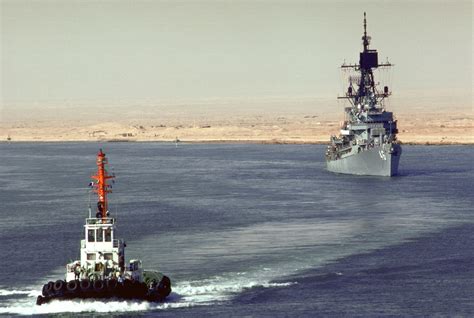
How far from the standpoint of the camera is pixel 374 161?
151500mm

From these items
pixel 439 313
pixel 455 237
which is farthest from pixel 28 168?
pixel 439 313

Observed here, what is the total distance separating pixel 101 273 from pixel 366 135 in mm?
94763

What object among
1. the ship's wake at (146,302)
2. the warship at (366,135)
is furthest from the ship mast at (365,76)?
the ship's wake at (146,302)

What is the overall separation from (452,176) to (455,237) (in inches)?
2279

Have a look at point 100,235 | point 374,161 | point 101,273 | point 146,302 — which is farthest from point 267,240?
A: point 374,161

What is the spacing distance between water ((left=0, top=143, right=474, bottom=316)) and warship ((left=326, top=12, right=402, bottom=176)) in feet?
11.3

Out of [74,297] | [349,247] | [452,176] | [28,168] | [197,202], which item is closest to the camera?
[74,297]

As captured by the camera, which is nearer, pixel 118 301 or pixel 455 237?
pixel 118 301

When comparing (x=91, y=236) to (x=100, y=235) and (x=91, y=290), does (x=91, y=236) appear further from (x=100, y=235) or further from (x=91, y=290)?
(x=91, y=290)

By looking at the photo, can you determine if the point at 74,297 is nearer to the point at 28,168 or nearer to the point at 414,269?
the point at 414,269

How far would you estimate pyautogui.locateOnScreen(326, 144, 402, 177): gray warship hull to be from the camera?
491 ft

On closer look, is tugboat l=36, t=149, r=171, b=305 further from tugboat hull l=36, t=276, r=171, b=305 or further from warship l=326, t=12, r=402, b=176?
warship l=326, t=12, r=402, b=176

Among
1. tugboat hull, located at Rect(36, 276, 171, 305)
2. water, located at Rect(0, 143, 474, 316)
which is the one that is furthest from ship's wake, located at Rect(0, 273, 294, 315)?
tugboat hull, located at Rect(36, 276, 171, 305)

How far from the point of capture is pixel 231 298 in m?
66.9
